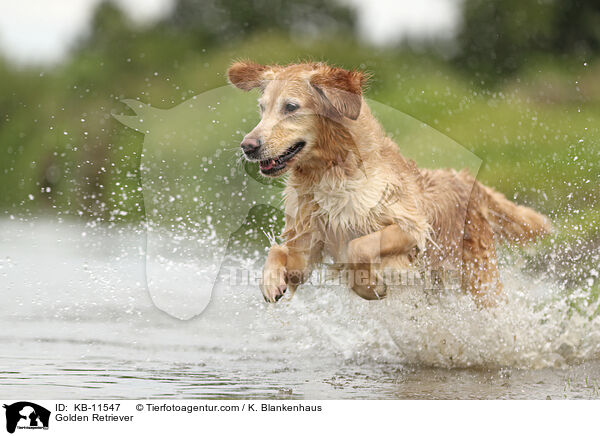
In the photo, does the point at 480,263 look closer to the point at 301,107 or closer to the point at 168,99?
the point at 301,107

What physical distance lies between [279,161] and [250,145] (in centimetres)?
28

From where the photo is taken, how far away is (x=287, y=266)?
5098 mm

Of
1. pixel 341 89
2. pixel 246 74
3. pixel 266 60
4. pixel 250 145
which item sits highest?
pixel 266 60

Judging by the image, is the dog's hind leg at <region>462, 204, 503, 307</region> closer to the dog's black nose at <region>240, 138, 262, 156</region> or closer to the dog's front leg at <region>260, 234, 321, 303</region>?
the dog's front leg at <region>260, 234, 321, 303</region>

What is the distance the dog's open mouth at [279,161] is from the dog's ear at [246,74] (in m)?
0.46

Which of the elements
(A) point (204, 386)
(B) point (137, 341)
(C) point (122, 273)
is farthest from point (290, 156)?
(C) point (122, 273)

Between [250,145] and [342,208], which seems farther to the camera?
[342,208]

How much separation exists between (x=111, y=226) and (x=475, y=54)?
19.0 feet

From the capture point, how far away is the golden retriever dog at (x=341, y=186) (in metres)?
4.85

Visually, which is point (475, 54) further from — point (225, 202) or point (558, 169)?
point (225, 202)

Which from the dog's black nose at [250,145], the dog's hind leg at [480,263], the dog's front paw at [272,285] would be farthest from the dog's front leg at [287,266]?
the dog's hind leg at [480,263]

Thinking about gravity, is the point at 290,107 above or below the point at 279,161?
above
